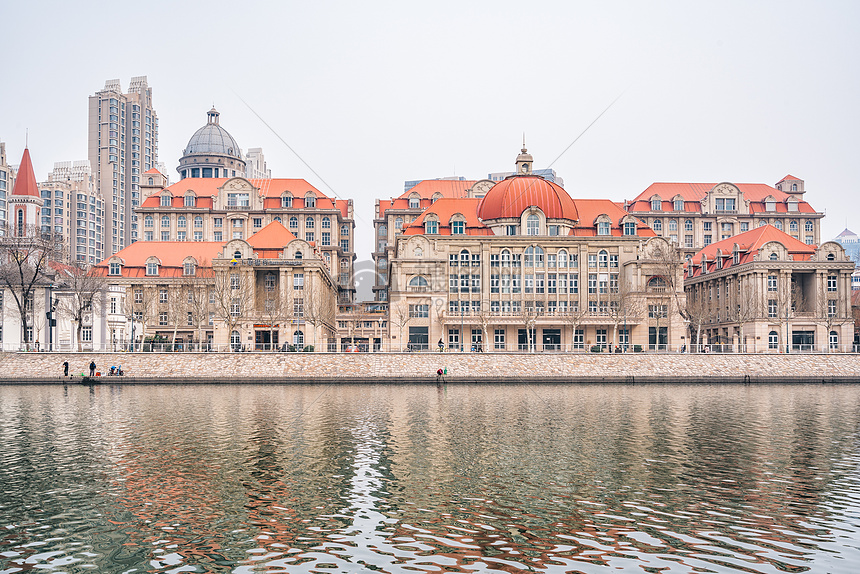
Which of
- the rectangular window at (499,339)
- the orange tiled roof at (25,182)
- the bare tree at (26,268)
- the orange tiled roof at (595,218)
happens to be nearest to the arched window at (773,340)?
the orange tiled roof at (595,218)

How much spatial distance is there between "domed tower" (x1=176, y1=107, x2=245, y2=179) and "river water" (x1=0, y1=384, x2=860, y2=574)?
405 ft

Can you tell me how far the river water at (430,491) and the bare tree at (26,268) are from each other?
42.6 metres

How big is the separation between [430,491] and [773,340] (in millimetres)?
89819

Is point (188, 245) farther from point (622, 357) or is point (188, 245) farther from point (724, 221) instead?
point (724, 221)

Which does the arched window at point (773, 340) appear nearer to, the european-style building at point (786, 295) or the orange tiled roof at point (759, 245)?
the european-style building at point (786, 295)

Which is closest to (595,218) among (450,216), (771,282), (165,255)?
(450,216)

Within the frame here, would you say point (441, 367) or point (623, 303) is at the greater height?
point (623, 303)

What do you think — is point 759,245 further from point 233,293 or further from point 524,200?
point 233,293

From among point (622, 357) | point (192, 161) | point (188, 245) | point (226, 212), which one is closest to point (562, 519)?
point (622, 357)

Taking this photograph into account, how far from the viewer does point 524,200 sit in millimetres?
104250

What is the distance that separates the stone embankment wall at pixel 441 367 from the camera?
2840 inches

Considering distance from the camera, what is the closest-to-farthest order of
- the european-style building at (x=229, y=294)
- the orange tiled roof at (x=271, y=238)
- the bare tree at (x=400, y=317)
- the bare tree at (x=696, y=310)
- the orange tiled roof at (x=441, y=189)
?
the european-style building at (x=229, y=294), the bare tree at (x=400, y=317), the bare tree at (x=696, y=310), the orange tiled roof at (x=271, y=238), the orange tiled roof at (x=441, y=189)

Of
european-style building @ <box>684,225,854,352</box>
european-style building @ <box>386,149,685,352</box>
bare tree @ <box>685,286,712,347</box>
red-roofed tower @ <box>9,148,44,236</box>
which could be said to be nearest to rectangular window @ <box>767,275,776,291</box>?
european-style building @ <box>684,225,854,352</box>

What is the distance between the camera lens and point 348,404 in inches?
1993
